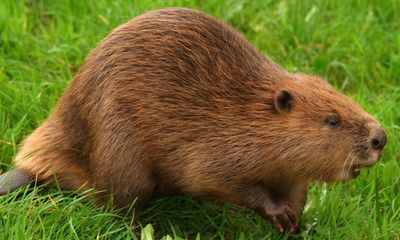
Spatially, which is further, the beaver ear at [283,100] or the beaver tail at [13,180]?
the beaver tail at [13,180]

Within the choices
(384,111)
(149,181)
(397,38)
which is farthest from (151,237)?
(397,38)

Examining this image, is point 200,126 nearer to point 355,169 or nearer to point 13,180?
point 355,169

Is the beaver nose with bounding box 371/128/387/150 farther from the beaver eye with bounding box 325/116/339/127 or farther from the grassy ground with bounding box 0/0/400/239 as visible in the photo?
the grassy ground with bounding box 0/0/400/239

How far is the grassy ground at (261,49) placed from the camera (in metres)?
3.90

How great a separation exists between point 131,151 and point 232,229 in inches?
24.1

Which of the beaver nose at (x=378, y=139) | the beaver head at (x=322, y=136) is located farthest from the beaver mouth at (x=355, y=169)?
the beaver nose at (x=378, y=139)

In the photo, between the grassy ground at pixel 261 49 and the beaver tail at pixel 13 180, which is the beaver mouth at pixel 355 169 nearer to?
the grassy ground at pixel 261 49

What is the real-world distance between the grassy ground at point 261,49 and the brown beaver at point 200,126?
0.18 metres

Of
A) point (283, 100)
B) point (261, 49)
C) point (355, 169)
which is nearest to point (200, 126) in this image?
point (283, 100)

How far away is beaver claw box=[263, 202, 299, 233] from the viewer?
3.86m

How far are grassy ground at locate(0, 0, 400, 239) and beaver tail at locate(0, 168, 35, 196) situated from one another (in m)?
0.05

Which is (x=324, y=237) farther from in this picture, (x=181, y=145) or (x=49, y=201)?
(x=49, y=201)

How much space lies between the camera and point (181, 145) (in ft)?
12.9

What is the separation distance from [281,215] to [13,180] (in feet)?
3.93
